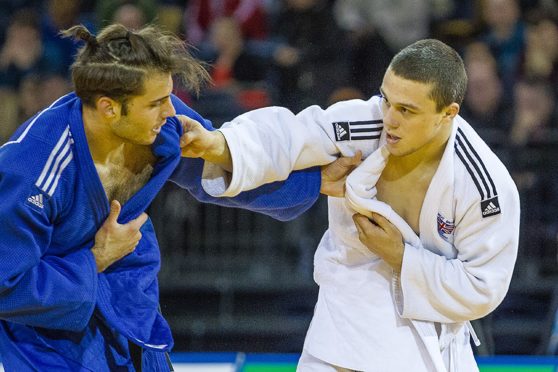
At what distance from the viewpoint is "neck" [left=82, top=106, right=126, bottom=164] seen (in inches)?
122

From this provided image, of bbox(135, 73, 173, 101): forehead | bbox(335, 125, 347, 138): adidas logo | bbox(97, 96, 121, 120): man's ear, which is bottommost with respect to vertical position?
bbox(335, 125, 347, 138): adidas logo

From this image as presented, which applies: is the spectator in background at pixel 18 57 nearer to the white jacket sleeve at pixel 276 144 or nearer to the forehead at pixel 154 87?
the white jacket sleeve at pixel 276 144

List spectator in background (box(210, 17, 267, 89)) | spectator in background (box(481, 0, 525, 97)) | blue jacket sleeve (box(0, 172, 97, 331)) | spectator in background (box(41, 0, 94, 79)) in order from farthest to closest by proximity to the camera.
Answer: spectator in background (box(41, 0, 94, 79))
spectator in background (box(481, 0, 525, 97))
spectator in background (box(210, 17, 267, 89))
blue jacket sleeve (box(0, 172, 97, 331))

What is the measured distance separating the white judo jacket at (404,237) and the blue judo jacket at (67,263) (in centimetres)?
33

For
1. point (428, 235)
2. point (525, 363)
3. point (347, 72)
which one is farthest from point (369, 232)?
point (347, 72)

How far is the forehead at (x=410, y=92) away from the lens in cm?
328

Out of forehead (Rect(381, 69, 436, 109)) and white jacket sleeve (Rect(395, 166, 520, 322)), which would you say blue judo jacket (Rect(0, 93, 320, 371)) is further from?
white jacket sleeve (Rect(395, 166, 520, 322))

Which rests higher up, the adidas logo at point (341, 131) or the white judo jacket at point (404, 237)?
the adidas logo at point (341, 131)

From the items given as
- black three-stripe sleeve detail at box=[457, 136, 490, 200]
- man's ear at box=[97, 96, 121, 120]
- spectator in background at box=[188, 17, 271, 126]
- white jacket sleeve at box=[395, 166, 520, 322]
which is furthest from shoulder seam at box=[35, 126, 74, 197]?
spectator in background at box=[188, 17, 271, 126]

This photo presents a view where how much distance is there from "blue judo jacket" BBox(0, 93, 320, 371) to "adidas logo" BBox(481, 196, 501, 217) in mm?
1025

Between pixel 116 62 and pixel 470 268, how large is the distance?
135 centimetres

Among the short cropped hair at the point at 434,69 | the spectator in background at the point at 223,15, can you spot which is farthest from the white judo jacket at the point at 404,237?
the spectator in background at the point at 223,15

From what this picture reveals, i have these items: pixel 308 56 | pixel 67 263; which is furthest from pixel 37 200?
pixel 308 56

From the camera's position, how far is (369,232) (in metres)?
3.45
